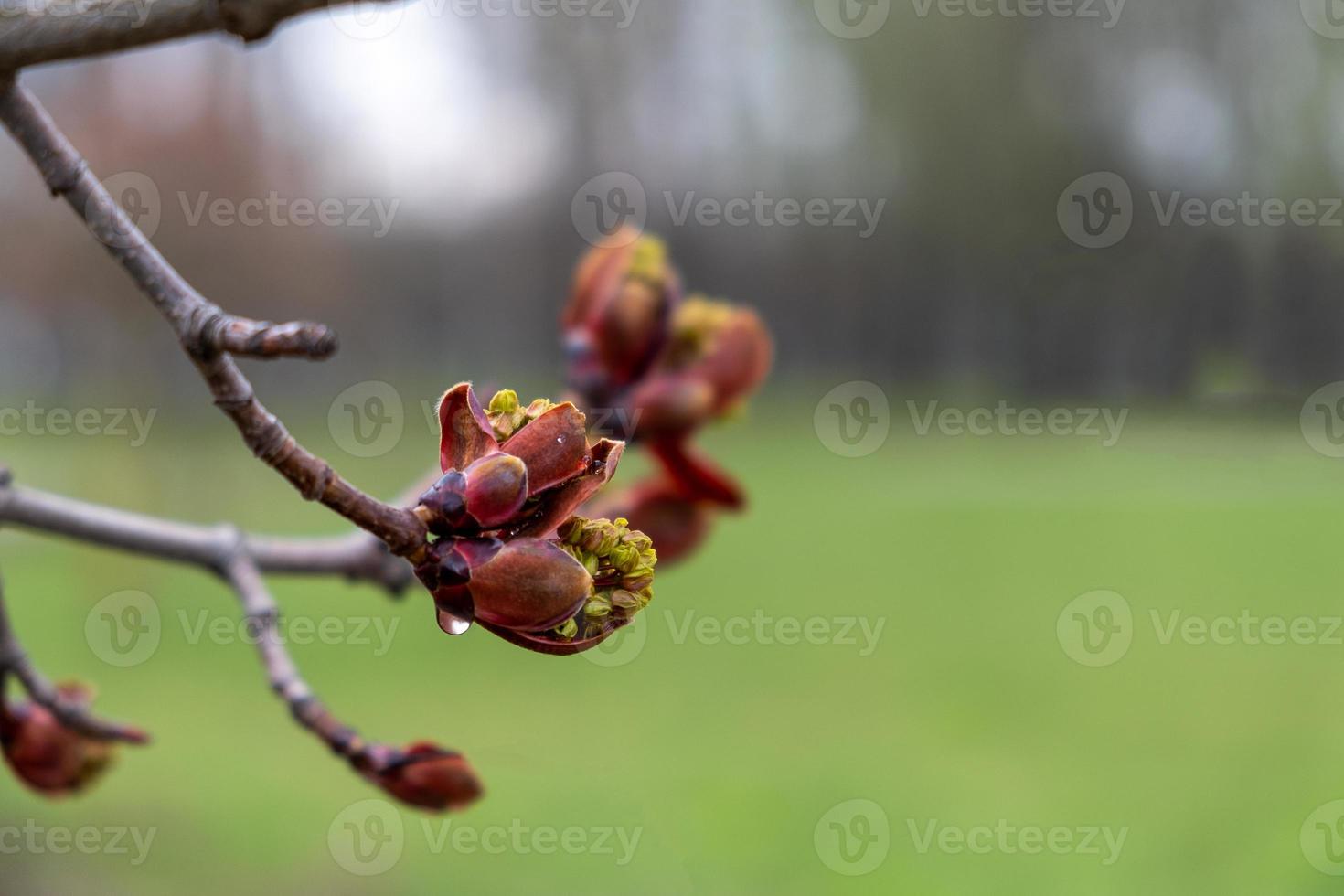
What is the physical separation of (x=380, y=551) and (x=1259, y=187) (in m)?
13.6

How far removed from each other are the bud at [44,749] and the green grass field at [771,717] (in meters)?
1.93

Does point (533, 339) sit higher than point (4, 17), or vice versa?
point (533, 339)

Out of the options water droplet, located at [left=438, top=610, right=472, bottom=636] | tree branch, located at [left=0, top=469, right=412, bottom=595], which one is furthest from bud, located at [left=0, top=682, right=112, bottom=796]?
water droplet, located at [left=438, top=610, right=472, bottom=636]

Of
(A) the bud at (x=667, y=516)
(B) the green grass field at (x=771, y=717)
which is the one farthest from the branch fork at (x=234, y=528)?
(B) the green grass field at (x=771, y=717)

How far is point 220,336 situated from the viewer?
445mm

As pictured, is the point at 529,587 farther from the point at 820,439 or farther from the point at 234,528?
the point at 820,439

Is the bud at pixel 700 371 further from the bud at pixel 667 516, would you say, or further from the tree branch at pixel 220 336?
the tree branch at pixel 220 336

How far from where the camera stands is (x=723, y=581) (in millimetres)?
10164

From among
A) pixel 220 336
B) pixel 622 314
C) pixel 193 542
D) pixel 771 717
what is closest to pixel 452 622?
pixel 220 336

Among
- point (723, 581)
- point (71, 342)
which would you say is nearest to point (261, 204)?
point (723, 581)

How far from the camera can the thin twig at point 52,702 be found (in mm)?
886

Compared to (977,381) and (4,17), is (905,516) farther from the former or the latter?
(4,17)

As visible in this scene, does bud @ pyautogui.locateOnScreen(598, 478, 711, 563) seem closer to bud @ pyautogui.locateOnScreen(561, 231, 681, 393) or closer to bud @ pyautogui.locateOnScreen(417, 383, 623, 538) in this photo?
bud @ pyautogui.locateOnScreen(561, 231, 681, 393)

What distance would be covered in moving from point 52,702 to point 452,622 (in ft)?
1.82
